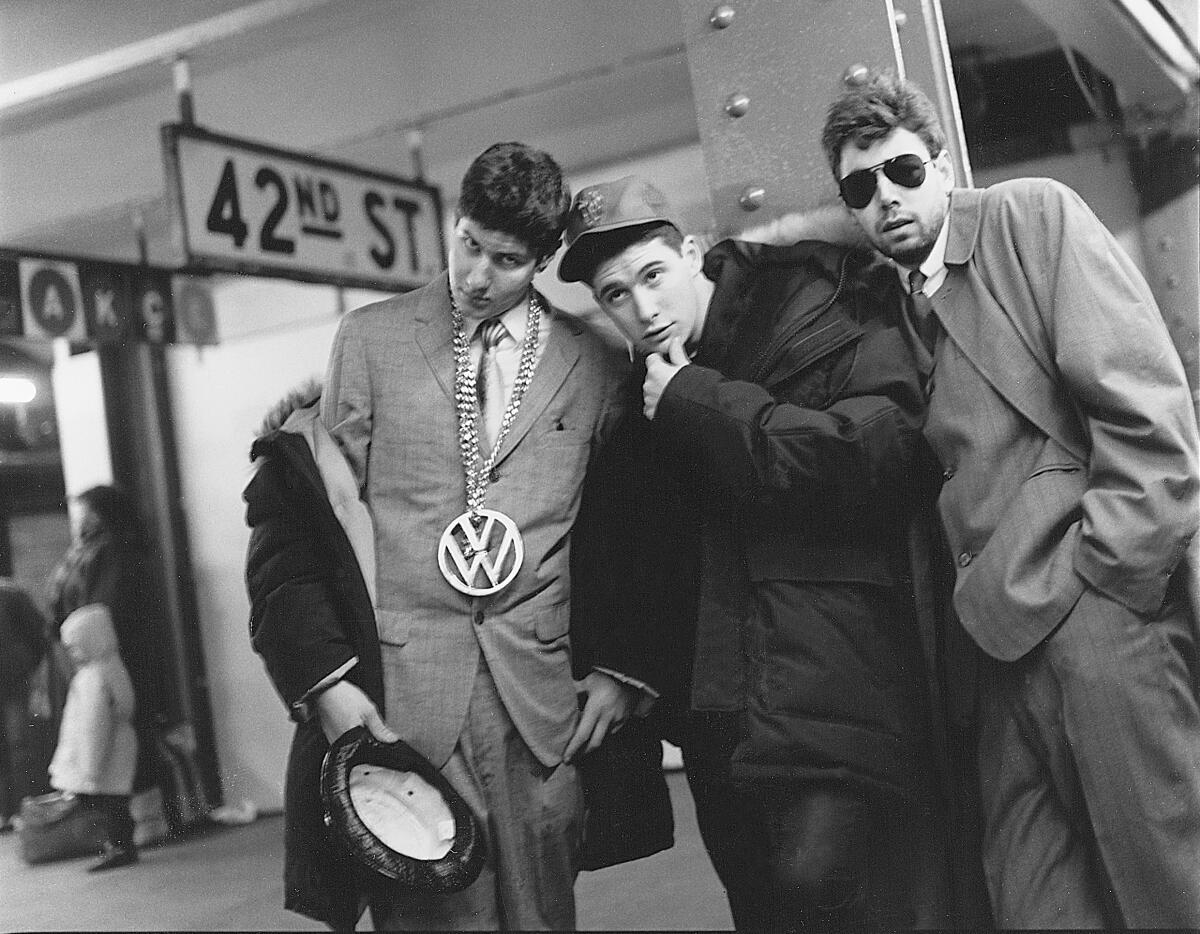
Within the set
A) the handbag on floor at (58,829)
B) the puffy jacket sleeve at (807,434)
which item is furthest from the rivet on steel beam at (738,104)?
the handbag on floor at (58,829)

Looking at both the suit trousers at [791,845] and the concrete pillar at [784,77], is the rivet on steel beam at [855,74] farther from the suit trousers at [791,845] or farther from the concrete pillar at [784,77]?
the suit trousers at [791,845]

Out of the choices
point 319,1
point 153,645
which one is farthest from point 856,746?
point 153,645

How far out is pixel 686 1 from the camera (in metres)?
1.32

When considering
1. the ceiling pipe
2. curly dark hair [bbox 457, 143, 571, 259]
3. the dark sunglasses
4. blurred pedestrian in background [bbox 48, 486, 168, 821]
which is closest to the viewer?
the dark sunglasses

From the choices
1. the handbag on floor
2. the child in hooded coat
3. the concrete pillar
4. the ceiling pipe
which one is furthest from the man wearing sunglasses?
the child in hooded coat

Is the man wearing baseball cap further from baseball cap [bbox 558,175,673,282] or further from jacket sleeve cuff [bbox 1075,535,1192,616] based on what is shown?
jacket sleeve cuff [bbox 1075,535,1192,616]

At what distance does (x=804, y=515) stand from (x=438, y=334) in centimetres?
48

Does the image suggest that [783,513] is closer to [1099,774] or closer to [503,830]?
[1099,774]

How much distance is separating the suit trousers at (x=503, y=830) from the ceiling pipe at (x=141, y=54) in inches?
Answer: 63.8

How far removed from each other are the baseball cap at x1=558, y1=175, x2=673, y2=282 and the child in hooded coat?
194cm

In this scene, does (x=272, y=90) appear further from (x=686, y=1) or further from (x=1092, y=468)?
(x=1092, y=468)

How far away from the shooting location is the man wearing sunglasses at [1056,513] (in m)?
0.98

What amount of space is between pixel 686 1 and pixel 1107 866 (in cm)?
102

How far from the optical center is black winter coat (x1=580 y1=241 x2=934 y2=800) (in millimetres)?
1102
